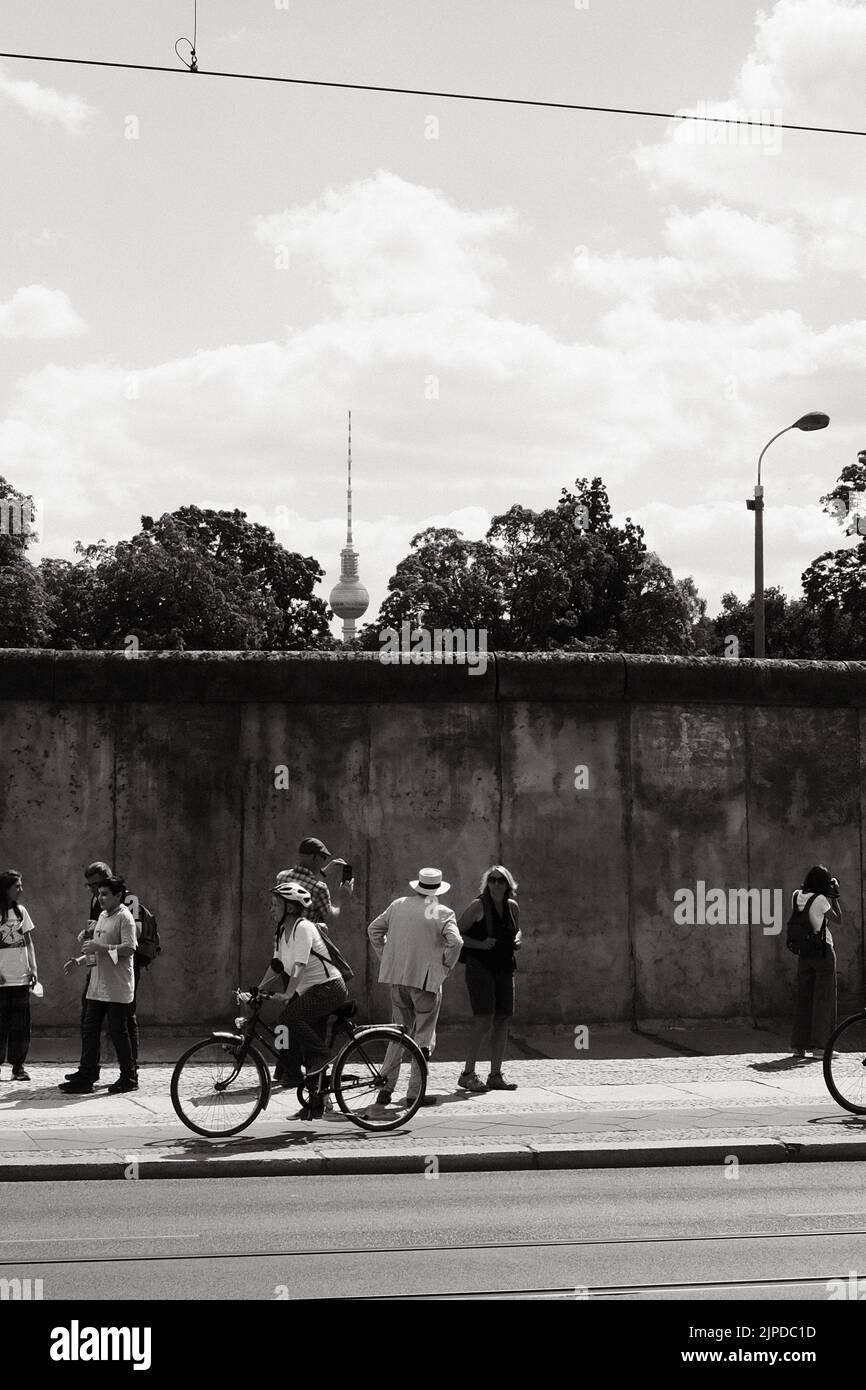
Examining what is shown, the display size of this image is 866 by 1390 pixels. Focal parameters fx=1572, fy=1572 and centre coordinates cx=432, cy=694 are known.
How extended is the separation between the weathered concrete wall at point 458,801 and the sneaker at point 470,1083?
97.6 inches

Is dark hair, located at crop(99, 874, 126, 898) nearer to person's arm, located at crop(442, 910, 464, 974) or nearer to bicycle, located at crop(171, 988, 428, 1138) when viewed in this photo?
bicycle, located at crop(171, 988, 428, 1138)

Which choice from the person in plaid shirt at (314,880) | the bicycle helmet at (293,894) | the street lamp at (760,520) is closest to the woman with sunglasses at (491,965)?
the person in plaid shirt at (314,880)

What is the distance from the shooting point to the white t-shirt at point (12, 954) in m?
11.9

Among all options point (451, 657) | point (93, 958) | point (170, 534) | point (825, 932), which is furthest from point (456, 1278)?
point (170, 534)

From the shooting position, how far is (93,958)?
37.9 ft

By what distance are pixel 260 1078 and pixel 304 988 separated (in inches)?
26.4

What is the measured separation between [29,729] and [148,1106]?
436 centimetres

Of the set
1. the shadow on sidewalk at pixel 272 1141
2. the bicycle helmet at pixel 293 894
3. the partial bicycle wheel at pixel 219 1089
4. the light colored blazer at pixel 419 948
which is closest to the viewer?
the shadow on sidewalk at pixel 272 1141

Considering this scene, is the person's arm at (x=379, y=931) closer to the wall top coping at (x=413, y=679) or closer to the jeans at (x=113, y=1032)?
the jeans at (x=113, y=1032)

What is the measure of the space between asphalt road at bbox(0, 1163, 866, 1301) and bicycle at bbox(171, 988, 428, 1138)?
3.42ft

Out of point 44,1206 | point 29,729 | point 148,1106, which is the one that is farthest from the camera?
point 29,729

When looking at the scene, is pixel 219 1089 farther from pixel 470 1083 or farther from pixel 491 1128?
pixel 470 1083

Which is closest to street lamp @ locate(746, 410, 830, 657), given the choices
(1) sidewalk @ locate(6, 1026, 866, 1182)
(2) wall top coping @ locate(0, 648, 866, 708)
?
(2) wall top coping @ locate(0, 648, 866, 708)

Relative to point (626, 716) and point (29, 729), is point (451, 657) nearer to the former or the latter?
point (626, 716)
